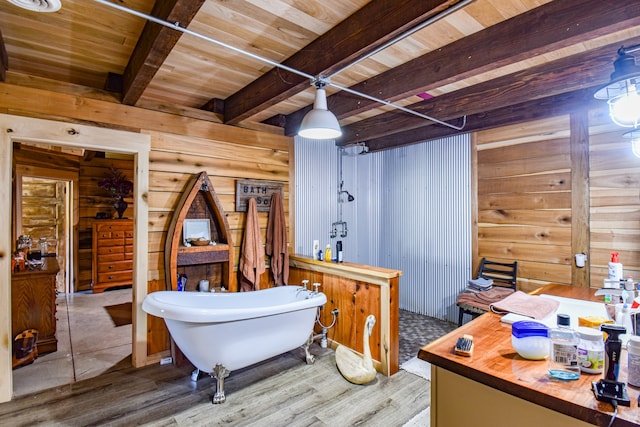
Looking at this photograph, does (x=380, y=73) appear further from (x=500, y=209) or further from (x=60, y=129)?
(x=60, y=129)

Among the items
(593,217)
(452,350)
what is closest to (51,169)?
(452,350)

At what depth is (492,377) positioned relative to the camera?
1.12 meters

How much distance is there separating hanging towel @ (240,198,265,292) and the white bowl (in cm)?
257

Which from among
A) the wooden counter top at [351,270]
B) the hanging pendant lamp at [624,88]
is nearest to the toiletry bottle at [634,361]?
the hanging pendant lamp at [624,88]

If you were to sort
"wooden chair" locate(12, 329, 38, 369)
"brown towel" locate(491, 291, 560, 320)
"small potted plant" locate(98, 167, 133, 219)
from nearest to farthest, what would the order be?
"brown towel" locate(491, 291, 560, 320)
"wooden chair" locate(12, 329, 38, 369)
"small potted plant" locate(98, 167, 133, 219)

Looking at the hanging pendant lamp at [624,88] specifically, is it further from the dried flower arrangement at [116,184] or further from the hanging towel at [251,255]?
the dried flower arrangement at [116,184]

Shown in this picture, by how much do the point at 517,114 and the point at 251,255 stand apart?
3.16m

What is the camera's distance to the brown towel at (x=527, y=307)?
176 centimetres

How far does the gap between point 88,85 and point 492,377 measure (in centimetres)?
361

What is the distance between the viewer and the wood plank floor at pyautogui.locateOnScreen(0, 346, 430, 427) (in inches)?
83.7

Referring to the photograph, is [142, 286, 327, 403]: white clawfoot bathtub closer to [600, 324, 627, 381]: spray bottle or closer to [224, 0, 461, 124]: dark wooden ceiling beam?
[224, 0, 461, 124]: dark wooden ceiling beam

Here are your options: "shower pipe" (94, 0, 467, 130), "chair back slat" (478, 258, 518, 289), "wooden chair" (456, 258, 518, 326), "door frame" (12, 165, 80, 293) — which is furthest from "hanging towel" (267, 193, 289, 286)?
"door frame" (12, 165, 80, 293)

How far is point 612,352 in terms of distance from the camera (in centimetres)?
103

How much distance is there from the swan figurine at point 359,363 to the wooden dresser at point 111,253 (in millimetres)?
4880
